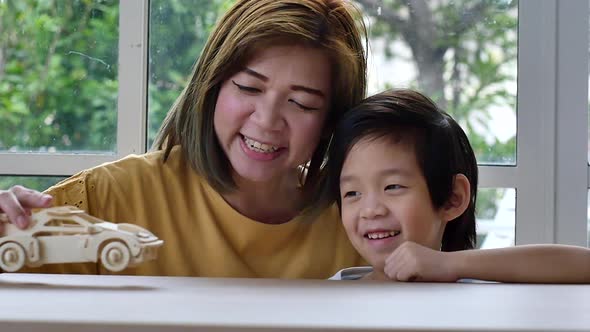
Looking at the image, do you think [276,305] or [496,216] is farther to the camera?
[496,216]

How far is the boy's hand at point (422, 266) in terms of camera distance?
94cm

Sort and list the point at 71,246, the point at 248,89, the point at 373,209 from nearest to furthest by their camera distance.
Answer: the point at 71,246 → the point at 373,209 → the point at 248,89

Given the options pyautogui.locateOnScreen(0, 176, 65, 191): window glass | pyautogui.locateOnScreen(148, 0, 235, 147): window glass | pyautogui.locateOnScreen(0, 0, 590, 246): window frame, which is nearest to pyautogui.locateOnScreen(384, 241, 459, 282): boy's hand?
pyautogui.locateOnScreen(0, 0, 590, 246): window frame

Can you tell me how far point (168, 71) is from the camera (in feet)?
5.88

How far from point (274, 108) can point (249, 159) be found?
0.31 ft

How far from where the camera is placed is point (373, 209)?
111 centimetres

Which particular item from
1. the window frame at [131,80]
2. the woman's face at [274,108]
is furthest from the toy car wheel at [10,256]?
the window frame at [131,80]

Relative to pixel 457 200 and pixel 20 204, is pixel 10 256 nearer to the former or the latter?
pixel 20 204

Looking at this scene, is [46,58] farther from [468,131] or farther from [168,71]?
[468,131]

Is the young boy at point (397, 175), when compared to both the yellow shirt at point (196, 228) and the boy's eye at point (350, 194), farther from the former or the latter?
the yellow shirt at point (196, 228)

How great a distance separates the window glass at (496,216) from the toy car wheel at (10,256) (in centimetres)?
118

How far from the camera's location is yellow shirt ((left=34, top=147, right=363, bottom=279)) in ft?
4.13

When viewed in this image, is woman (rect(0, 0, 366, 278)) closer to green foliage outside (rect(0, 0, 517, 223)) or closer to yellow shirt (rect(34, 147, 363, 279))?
yellow shirt (rect(34, 147, 363, 279))

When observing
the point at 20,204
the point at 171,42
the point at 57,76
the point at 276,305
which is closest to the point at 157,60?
the point at 171,42
